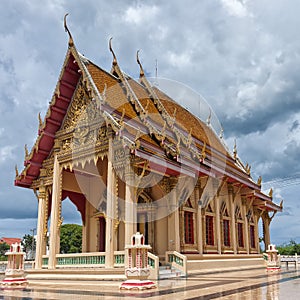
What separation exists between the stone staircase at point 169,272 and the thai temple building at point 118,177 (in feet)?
1.49

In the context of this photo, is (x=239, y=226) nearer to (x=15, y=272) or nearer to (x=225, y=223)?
(x=225, y=223)

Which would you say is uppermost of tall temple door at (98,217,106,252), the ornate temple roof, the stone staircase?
the ornate temple roof

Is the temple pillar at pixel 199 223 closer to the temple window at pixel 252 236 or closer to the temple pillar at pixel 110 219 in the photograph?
the temple pillar at pixel 110 219

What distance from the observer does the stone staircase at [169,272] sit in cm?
1208

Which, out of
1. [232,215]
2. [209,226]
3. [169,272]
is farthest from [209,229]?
[169,272]

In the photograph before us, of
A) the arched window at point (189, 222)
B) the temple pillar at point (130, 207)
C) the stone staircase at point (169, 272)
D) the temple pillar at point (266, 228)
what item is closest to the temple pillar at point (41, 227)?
the temple pillar at point (130, 207)

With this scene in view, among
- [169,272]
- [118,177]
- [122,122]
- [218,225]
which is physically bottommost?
[169,272]

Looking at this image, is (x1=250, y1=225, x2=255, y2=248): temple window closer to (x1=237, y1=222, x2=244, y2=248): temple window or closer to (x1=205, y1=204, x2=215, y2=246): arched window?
(x1=237, y1=222, x2=244, y2=248): temple window

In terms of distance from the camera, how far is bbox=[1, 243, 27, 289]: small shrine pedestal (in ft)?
35.4

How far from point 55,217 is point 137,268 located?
5903 millimetres

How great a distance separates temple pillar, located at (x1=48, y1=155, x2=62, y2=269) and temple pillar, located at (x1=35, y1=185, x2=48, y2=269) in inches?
40.6

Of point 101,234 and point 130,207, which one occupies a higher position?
point 130,207

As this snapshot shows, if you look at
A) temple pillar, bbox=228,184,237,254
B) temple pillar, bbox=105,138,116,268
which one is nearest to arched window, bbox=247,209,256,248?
temple pillar, bbox=228,184,237,254

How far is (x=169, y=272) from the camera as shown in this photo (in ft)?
40.9
